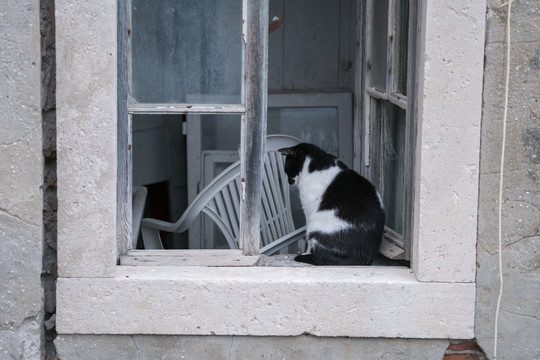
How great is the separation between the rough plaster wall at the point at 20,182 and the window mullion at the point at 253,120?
79 cm

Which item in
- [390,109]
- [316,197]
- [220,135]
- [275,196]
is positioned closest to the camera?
[390,109]

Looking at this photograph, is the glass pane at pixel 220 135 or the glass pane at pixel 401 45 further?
the glass pane at pixel 220 135

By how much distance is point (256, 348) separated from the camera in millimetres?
3057

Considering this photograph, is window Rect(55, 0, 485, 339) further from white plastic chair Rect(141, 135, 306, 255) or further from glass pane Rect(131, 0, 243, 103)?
white plastic chair Rect(141, 135, 306, 255)

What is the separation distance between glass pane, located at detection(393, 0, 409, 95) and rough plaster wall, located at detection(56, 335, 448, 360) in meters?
1.08

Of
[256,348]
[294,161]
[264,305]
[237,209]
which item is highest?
[294,161]

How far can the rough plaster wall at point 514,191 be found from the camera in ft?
9.48

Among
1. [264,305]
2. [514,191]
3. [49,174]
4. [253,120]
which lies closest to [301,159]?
[253,120]

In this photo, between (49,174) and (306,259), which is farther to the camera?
(306,259)

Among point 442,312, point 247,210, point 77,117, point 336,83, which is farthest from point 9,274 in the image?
point 336,83

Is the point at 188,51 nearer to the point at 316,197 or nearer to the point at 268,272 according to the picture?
the point at 268,272

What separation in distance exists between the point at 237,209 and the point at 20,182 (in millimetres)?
1253

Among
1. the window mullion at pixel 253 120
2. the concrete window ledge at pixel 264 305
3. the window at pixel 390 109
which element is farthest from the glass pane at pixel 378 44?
the concrete window ledge at pixel 264 305

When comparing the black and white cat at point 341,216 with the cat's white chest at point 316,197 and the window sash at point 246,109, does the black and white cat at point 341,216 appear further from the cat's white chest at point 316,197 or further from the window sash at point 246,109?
the window sash at point 246,109
